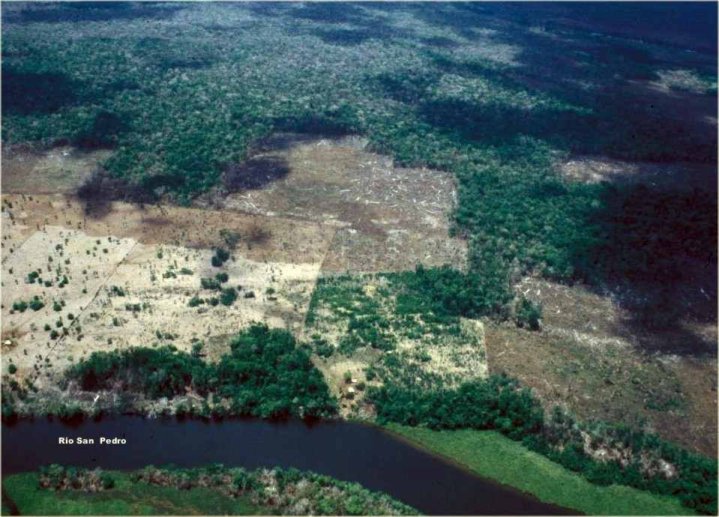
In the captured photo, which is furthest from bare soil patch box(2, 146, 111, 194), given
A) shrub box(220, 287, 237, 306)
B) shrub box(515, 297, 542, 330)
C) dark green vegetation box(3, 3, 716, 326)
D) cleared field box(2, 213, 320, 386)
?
shrub box(515, 297, 542, 330)

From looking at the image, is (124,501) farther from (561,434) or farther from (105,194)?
(105,194)

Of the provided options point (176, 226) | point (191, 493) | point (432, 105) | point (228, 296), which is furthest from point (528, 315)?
point (432, 105)

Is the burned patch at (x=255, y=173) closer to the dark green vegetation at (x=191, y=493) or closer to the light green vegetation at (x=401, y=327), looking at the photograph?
the light green vegetation at (x=401, y=327)

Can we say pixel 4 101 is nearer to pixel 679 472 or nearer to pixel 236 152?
pixel 236 152

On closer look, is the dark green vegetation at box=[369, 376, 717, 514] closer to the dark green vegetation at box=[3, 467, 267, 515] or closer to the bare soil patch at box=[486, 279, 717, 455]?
the bare soil patch at box=[486, 279, 717, 455]

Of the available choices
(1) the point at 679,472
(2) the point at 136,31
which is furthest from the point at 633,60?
(1) the point at 679,472
